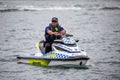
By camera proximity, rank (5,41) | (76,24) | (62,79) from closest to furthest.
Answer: (62,79) < (5,41) < (76,24)

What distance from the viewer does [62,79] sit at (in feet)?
58.0

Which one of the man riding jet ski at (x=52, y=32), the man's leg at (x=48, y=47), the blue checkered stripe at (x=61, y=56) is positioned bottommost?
the blue checkered stripe at (x=61, y=56)

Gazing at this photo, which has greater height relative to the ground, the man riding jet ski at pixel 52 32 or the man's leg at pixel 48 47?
the man riding jet ski at pixel 52 32

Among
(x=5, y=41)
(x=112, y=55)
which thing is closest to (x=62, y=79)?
(x=112, y=55)

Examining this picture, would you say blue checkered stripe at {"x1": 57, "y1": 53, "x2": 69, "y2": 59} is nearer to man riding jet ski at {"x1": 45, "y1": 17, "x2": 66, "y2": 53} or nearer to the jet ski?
the jet ski

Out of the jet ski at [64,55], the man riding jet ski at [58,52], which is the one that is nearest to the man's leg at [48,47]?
the man riding jet ski at [58,52]

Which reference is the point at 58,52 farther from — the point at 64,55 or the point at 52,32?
the point at 52,32

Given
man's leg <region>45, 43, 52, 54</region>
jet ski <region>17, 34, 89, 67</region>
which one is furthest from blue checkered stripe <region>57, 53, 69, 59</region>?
man's leg <region>45, 43, 52, 54</region>

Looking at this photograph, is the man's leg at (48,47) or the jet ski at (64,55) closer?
the jet ski at (64,55)

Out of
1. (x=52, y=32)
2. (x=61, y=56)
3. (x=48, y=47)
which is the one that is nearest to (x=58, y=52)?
(x=61, y=56)

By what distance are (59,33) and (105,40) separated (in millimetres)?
10661

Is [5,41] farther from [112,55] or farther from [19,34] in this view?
[112,55]

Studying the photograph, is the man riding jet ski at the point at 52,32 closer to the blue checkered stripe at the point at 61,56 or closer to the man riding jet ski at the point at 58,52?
the man riding jet ski at the point at 58,52

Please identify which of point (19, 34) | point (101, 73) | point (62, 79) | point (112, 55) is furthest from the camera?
point (19, 34)
